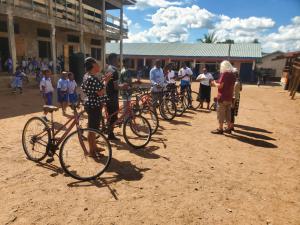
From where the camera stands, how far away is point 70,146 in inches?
158

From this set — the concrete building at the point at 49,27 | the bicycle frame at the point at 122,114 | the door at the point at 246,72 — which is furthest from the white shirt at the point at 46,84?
the door at the point at 246,72

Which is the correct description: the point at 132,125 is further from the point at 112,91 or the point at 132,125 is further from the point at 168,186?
the point at 168,186

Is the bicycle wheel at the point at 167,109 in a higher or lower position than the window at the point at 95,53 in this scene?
lower

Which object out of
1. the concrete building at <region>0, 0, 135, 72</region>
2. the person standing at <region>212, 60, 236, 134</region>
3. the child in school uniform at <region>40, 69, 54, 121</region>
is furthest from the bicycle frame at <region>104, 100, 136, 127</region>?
the concrete building at <region>0, 0, 135, 72</region>

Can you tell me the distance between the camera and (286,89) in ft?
74.7

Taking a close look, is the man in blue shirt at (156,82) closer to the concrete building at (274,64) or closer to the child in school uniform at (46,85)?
the child in school uniform at (46,85)

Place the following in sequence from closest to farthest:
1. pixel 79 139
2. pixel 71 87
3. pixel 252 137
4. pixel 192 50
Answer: pixel 79 139, pixel 252 137, pixel 71 87, pixel 192 50

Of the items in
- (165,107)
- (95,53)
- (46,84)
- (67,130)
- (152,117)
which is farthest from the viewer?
(95,53)

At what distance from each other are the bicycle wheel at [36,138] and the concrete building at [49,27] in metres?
10.9

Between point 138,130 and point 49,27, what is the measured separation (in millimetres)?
16715

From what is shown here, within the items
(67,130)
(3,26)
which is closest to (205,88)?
(67,130)

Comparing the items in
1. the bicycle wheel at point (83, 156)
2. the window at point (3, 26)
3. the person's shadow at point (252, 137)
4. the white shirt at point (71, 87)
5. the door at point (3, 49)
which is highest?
the window at point (3, 26)

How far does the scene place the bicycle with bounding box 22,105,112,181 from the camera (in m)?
4.17

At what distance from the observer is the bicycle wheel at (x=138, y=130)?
5.68 meters
